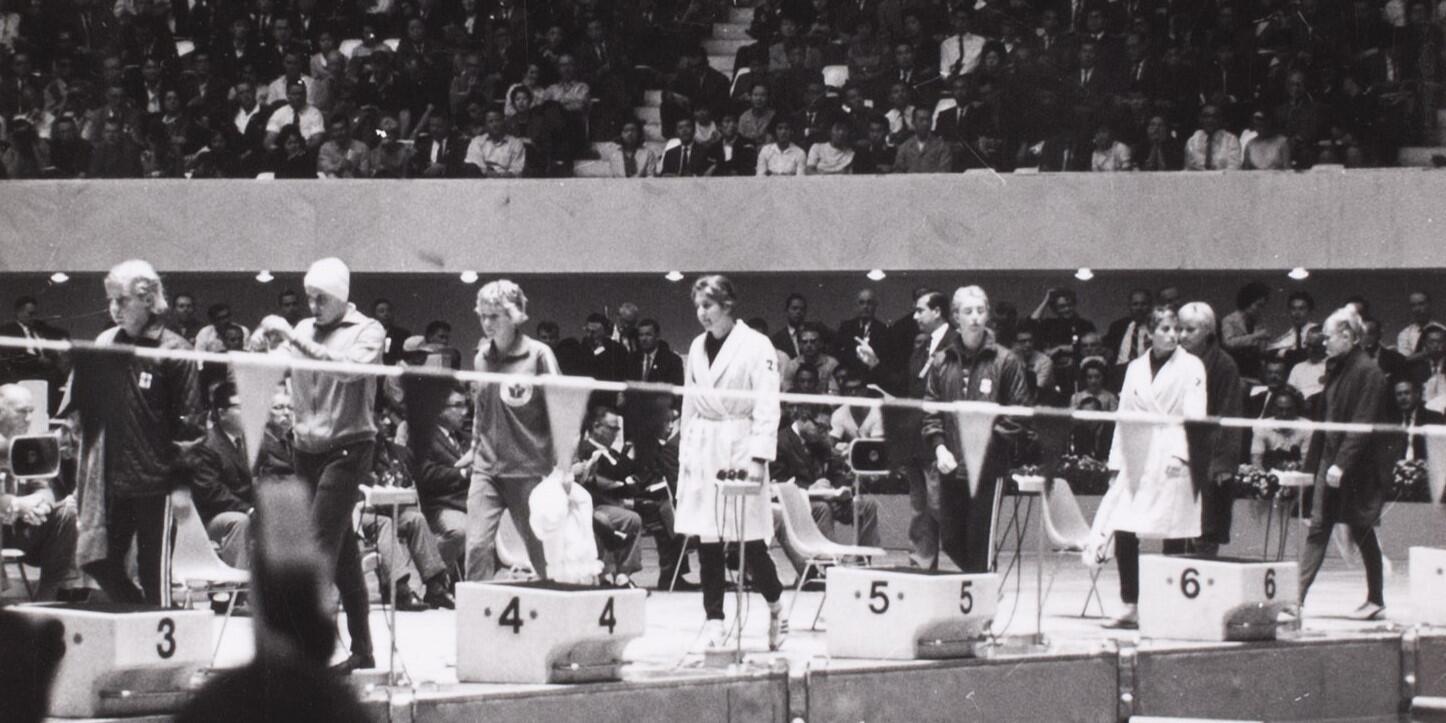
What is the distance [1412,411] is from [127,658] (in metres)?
10.3

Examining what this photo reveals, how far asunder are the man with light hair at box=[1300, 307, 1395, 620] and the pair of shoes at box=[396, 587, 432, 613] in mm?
4430

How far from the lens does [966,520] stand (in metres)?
9.32

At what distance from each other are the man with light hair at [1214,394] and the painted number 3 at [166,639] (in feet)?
17.2

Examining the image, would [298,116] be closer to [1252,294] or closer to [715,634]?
[1252,294]

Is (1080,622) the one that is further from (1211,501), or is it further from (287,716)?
(287,716)

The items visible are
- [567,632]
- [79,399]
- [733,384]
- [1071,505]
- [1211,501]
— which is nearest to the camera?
[79,399]

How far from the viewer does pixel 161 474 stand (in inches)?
291

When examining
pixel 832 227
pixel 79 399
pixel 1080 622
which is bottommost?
pixel 1080 622

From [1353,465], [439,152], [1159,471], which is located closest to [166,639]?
[1159,471]

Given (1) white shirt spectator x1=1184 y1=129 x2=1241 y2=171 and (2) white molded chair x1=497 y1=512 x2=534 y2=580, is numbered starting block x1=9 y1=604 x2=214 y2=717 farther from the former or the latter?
(1) white shirt spectator x1=1184 y1=129 x2=1241 y2=171

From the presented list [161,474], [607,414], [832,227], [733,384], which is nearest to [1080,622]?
[733,384]

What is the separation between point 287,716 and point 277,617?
3.4 inches

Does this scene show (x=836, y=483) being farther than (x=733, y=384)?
Yes

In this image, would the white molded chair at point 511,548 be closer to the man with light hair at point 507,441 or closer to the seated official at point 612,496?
the man with light hair at point 507,441
